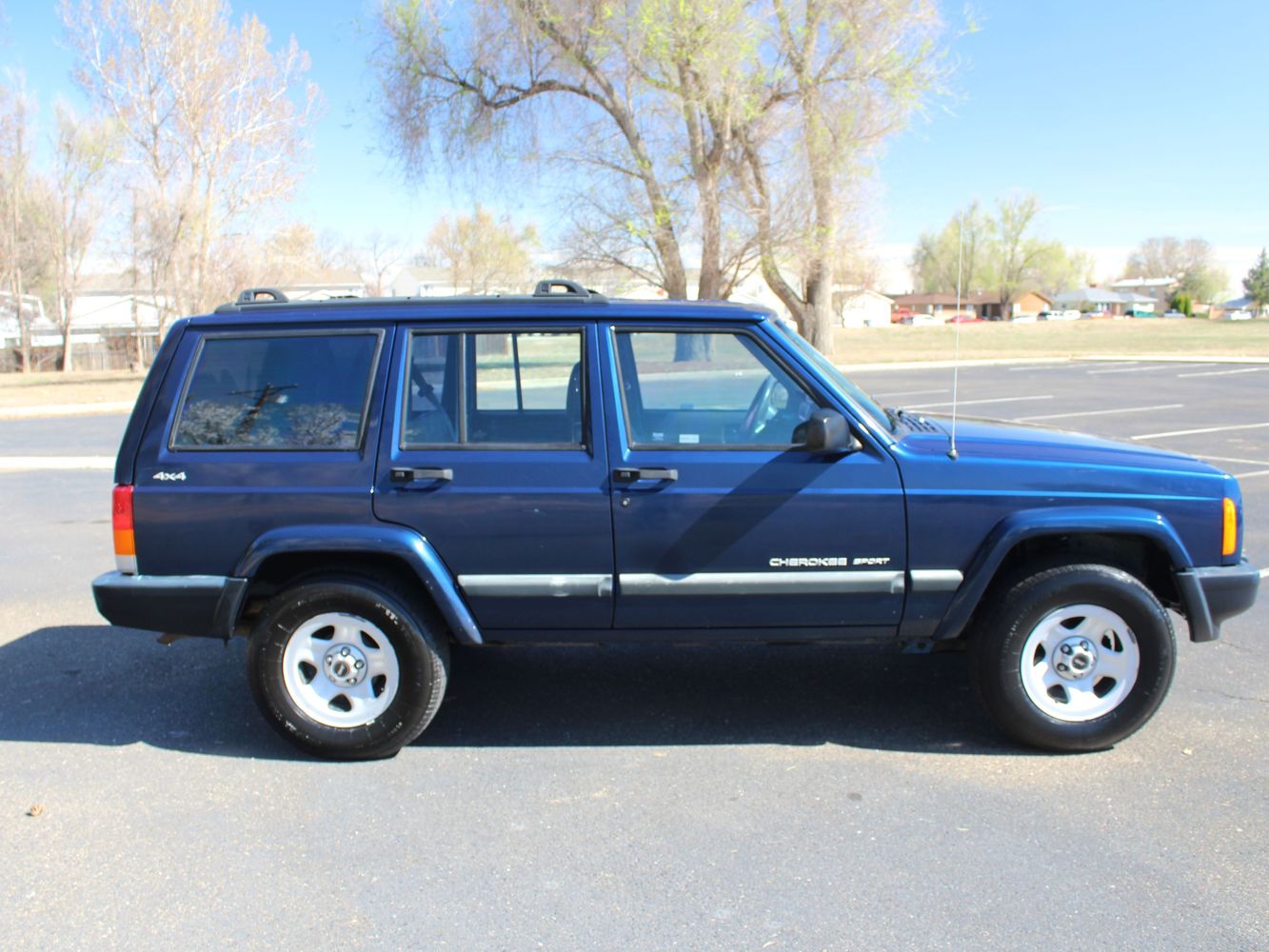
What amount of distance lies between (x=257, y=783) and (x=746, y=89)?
26077 mm

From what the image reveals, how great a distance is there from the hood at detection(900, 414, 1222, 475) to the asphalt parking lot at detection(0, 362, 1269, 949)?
117 centimetres

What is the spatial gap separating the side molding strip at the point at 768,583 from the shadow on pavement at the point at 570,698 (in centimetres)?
72

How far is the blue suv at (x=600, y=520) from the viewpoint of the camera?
4.00 m

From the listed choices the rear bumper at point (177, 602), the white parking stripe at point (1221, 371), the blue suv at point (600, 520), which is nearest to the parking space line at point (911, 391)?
the white parking stripe at point (1221, 371)

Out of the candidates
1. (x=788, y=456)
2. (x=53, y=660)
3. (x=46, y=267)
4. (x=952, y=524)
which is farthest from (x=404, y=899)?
(x=46, y=267)

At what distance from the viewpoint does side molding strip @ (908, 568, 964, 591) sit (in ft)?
13.2

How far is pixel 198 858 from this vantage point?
343cm

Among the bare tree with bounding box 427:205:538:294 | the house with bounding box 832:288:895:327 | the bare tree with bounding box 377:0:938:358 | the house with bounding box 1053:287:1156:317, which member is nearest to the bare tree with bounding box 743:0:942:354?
the bare tree with bounding box 377:0:938:358

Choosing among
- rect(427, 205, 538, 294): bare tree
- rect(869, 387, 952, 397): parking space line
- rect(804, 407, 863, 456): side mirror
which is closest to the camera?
rect(804, 407, 863, 456): side mirror

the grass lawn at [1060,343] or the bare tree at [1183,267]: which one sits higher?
the bare tree at [1183,267]

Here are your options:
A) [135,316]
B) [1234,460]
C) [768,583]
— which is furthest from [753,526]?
[135,316]

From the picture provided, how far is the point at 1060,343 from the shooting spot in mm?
52781

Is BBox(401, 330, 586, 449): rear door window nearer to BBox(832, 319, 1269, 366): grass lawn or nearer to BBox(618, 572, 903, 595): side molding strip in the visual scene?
BBox(618, 572, 903, 595): side molding strip

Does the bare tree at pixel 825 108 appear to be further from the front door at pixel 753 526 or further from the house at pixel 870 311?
the house at pixel 870 311
